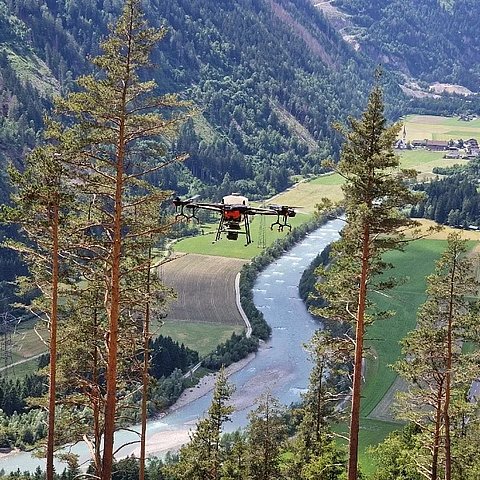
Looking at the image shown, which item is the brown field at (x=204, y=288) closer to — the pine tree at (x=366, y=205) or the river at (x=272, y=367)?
the river at (x=272, y=367)

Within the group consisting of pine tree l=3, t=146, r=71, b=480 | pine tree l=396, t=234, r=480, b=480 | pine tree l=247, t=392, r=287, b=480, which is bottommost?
pine tree l=247, t=392, r=287, b=480

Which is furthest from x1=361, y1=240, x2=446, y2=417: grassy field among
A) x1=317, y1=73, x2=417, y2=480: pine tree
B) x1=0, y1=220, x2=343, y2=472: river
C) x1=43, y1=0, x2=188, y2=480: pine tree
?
x1=43, y1=0, x2=188, y2=480: pine tree

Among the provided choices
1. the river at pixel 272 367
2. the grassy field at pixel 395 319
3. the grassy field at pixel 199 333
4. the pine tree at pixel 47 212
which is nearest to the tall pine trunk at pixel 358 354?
the pine tree at pixel 47 212

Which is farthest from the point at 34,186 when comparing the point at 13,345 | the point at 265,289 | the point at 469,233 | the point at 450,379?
the point at 469,233

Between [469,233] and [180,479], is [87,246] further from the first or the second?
[469,233]

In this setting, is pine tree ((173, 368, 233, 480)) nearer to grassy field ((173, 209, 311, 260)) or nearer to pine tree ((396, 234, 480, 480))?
pine tree ((396, 234, 480, 480))

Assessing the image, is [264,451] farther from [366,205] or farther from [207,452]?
[366,205]
